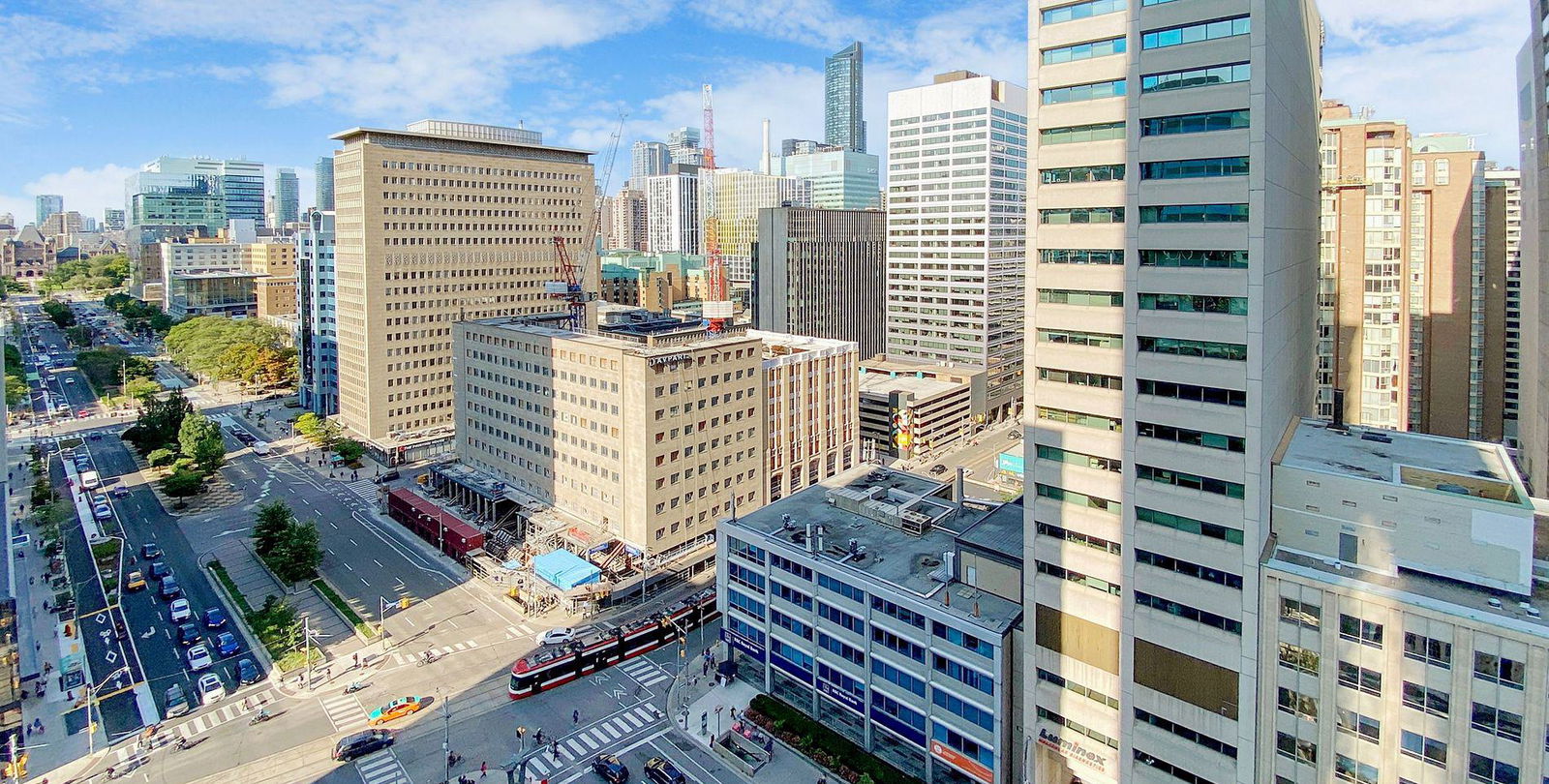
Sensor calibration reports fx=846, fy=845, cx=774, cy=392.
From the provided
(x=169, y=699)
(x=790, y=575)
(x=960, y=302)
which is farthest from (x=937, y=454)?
(x=169, y=699)

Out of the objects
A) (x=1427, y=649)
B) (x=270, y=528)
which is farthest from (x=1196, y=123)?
(x=270, y=528)

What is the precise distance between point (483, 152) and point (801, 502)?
316 ft

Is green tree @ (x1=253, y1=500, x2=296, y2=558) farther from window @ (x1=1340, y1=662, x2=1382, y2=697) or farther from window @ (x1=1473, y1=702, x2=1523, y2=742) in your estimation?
window @ (x1=1473, y1=702, x2=1523, y2=742)

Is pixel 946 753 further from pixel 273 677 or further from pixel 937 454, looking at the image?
pixel 937 454

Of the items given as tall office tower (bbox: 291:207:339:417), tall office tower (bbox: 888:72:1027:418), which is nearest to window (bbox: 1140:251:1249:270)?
tall office tower (bbox: 888:72:1027:418)

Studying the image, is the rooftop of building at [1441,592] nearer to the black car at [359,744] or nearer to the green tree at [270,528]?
the black car at [359,744]

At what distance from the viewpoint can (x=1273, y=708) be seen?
150 feet

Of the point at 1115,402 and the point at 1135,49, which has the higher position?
the point at 1135,49

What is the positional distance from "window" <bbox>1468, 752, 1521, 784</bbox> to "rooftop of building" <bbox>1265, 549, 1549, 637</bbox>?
22.1 ft

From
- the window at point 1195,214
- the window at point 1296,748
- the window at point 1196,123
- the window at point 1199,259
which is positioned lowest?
the window at point 1296,748

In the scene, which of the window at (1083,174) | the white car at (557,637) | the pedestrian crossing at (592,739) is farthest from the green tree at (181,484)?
the window at (1083,174)

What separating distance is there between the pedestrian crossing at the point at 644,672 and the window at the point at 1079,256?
47.1 meters

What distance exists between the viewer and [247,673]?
7081 centimetres

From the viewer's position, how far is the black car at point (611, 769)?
193 ft
